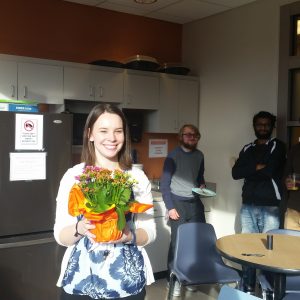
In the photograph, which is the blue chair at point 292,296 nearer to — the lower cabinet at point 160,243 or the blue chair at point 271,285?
the blue chair at point 271,285

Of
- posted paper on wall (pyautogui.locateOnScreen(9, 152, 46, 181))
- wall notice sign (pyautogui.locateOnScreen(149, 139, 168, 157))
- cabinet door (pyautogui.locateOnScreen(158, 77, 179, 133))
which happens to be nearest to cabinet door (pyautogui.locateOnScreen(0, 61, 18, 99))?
posted paper on wall (pyautogui.locateOnScreen(9, 152, 46, 181))

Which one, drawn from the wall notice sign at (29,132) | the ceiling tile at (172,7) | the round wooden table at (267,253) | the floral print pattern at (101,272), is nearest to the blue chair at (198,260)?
the round wooden table at (267,253)

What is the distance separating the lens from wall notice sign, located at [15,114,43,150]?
9.48 ft

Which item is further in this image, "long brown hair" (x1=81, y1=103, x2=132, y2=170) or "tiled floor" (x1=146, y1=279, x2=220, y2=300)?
"tiled floor" (x1=146, y1=279, x2=220, y2=300)

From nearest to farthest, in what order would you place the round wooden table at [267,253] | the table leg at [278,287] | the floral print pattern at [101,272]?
the floral print pattern at [101,272] < the round wooden table at [267,253] < the table leg at [278,287]

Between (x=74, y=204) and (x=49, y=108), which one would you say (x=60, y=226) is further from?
(x=49, y=108)

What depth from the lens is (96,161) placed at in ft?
5.30

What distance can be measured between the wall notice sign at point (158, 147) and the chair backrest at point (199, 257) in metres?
1.91

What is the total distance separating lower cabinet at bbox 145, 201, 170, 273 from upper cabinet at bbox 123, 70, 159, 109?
3.76 ft

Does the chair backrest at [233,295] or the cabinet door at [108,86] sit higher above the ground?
the cabinet door at [108,86]

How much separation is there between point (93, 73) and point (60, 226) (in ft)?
9.47

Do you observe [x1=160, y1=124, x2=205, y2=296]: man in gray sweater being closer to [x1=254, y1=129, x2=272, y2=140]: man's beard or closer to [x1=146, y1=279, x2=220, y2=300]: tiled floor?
[x1=146, y1=279, x2=220, y2=300]: tiled floor

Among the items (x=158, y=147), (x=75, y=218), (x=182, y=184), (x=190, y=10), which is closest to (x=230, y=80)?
(x=190, y=10)

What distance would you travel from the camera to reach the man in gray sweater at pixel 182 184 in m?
3.79
